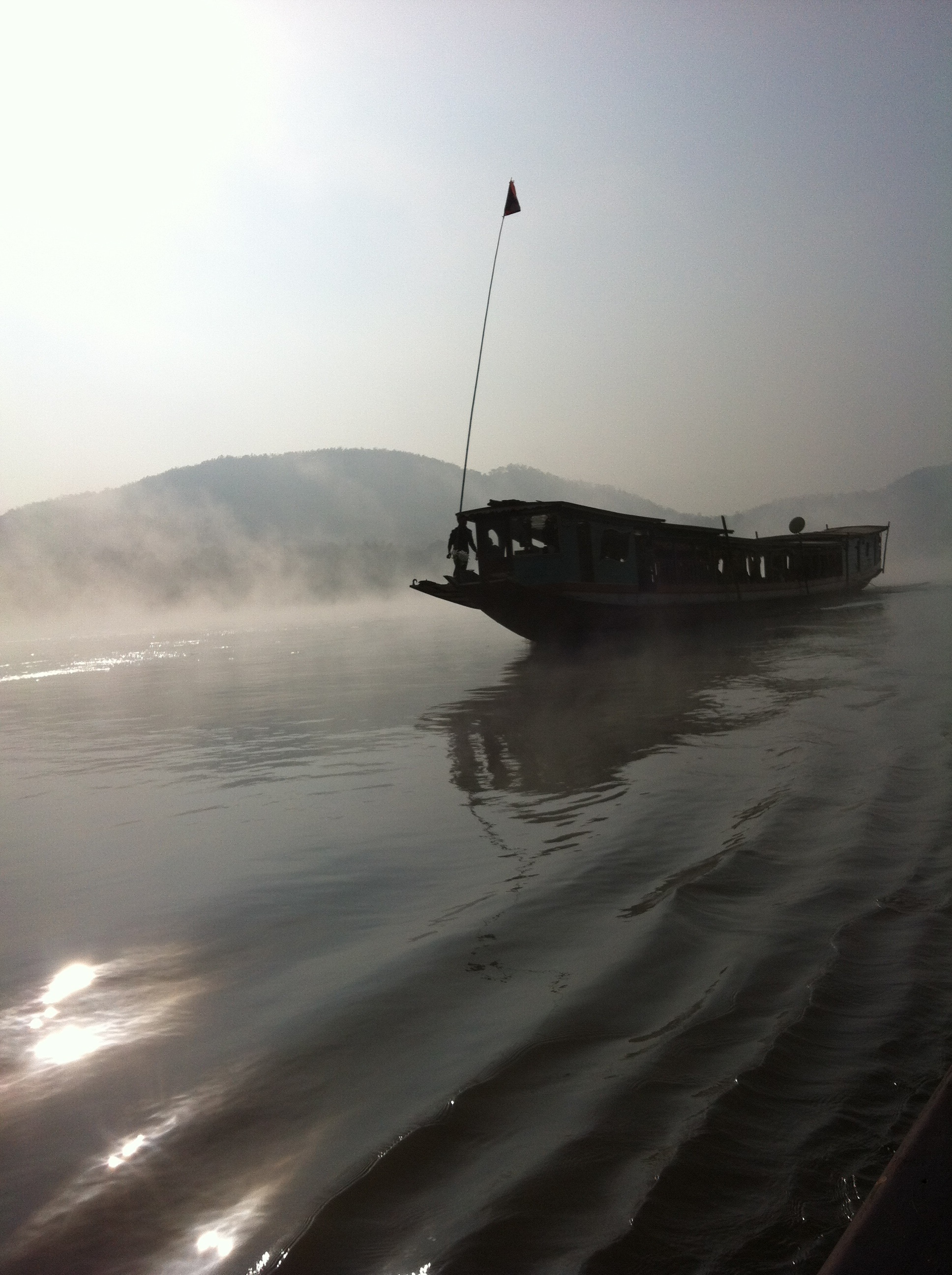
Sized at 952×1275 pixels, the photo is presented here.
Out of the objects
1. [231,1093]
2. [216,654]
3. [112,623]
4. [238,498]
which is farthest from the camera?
[238,498]

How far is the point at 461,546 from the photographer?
21547 millimetres

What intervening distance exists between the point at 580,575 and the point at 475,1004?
18500mm

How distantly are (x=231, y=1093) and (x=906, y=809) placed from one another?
487 cm

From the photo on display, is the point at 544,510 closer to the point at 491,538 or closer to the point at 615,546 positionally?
the point at 491,538

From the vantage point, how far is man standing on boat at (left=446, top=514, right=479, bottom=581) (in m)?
21.2

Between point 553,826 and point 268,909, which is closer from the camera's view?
point 268,909

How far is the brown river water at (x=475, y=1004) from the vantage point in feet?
7.45

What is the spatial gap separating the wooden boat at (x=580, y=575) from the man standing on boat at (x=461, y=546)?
266 mm

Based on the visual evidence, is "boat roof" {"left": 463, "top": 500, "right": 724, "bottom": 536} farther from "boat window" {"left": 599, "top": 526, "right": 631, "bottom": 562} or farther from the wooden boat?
"boat window" {"left": 599, "top": 526, "right": 631, "bottom": 562}

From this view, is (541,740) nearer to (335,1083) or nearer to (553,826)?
(553,826)

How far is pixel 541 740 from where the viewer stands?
10.1 meters

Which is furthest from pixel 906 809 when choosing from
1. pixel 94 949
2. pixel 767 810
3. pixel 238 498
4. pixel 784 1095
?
pixel 238 498

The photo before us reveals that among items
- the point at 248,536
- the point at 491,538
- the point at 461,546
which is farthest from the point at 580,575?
the point at 248,536

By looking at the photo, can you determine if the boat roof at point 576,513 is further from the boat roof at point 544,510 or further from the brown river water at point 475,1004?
the brown river water at point 475,1004
